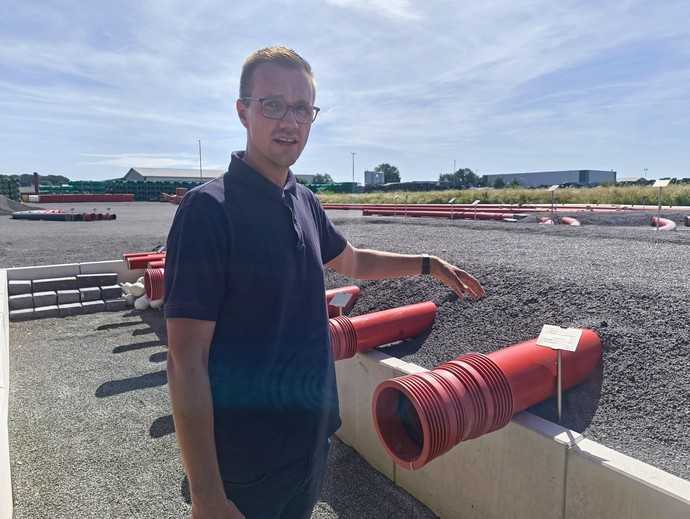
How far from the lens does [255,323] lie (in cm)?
144

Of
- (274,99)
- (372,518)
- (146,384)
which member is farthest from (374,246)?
(274,99)

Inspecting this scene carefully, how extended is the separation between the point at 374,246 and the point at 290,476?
702 cm

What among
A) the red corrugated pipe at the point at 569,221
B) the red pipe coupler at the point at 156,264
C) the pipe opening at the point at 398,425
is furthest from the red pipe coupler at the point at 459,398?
the red corrugated pipe at the point at 569,221

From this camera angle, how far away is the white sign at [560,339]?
2373mm

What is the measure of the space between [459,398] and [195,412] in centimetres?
147

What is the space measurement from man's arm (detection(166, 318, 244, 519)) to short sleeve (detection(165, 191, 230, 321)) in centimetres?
5

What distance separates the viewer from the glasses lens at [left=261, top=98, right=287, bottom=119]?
5.03 ft

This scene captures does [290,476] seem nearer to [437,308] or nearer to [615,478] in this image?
[615,478]

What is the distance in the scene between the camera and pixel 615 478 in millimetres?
2166

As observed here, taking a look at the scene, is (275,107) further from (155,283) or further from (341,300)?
(155,283)

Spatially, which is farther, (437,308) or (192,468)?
(437,308)

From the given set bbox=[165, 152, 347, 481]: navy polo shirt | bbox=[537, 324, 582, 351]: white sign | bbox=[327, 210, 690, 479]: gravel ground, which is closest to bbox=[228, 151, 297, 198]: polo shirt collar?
bbox=[165, 152, 347, 481]: navy polo shirt

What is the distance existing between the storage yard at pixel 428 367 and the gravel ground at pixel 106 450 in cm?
1

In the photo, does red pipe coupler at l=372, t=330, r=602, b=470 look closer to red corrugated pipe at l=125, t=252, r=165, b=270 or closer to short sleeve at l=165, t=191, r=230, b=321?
short sleeve at l=165, t=191, r=230, b=321
